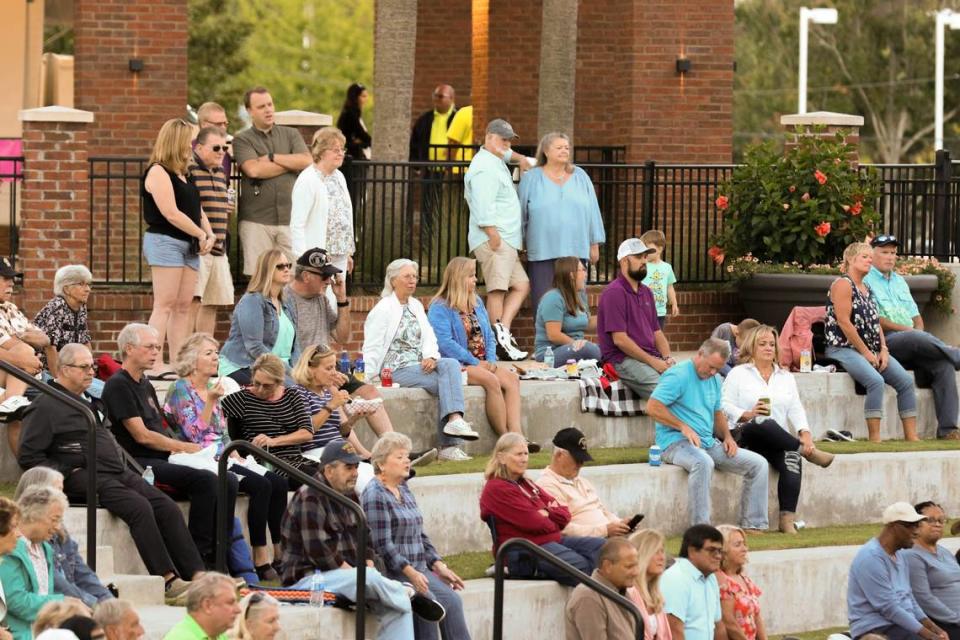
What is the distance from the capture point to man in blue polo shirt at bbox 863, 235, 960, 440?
1691 centimetres

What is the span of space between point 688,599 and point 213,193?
5.04 meters

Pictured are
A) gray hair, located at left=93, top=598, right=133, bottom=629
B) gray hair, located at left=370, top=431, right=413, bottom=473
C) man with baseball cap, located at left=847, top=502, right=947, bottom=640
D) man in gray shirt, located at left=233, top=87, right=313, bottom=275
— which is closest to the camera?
gray hair, located at left=93, top=598, right=133, bottom=629

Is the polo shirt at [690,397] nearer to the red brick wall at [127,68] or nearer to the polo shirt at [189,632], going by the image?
the polo shirt at [189,632]

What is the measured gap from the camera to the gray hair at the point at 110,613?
28.1ft

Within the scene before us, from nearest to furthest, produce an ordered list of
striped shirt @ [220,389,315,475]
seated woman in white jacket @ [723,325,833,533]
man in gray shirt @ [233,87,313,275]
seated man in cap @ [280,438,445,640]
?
seated man in cap @ [280,438,445,640], striped shirt @ [220,389,315,475], seated woman in white jacket @ [723,325,833,533], man in gray shirt @ [233,87,313,275]

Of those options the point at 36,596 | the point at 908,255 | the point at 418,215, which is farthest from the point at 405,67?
Result: the point at 36,596

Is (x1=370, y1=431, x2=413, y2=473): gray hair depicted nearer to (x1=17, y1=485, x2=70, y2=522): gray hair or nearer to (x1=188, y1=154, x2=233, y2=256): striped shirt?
(x1=17, y1=485, x2=70, y2=522): gray hair

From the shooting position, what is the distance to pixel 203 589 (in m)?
9.08

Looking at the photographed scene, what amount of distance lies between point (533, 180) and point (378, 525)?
5.98 metres

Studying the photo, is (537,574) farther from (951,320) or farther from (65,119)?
(951,320)

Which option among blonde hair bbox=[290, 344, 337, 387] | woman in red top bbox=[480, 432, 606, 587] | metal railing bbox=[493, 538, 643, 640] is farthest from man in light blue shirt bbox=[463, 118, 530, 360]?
metal railing bbox=[493, 538, 643, 640]

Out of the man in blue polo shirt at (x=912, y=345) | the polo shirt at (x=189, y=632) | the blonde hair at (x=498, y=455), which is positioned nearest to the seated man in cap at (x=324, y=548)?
the blonde hair at (x=498, y=455)

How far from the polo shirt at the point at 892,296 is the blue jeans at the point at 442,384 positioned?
14.3 feet

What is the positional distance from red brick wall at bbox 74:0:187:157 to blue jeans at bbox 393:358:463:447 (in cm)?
559
